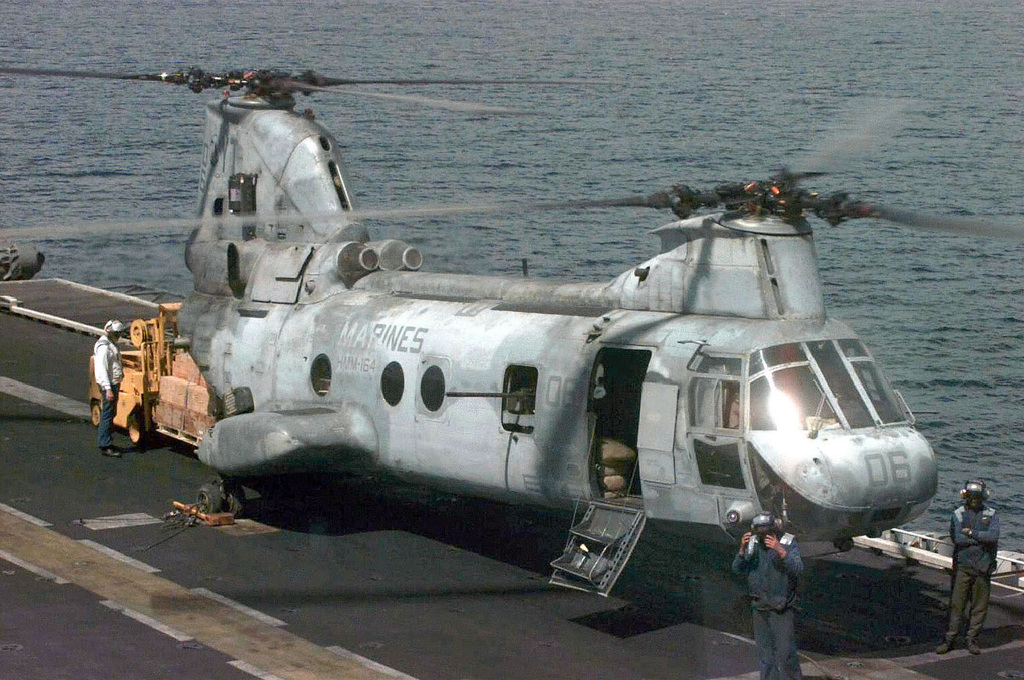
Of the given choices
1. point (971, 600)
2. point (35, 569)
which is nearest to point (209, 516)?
point (35, 569)

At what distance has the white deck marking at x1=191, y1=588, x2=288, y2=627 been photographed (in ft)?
50.9

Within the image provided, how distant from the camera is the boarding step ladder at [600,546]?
1524 cm

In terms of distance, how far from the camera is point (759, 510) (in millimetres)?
14711

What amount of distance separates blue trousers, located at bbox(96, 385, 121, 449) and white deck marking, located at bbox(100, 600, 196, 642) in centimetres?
697

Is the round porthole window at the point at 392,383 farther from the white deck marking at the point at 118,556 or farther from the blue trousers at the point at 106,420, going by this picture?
the blue trousers at the point at 106,420

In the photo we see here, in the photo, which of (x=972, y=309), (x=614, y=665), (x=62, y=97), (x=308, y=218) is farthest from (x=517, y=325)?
(x=62, y=97)

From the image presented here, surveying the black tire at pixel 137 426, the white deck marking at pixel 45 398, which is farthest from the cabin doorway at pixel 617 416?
the white deck marking at pixel 45 398

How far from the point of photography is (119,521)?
62.8ft

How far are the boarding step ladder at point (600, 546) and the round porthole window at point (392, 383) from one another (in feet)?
10.6

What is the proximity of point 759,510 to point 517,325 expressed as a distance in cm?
390

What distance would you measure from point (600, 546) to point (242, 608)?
3.86m

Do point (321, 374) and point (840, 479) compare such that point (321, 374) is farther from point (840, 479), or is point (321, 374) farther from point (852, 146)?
point (852, 146)

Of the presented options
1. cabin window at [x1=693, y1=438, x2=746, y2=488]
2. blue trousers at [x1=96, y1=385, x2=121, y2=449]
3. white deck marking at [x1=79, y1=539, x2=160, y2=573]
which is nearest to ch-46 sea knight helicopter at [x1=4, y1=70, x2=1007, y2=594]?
cabin window at [x1=693, y1=438, x2=746, y2=488]

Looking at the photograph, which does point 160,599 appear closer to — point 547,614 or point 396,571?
point 396,571
